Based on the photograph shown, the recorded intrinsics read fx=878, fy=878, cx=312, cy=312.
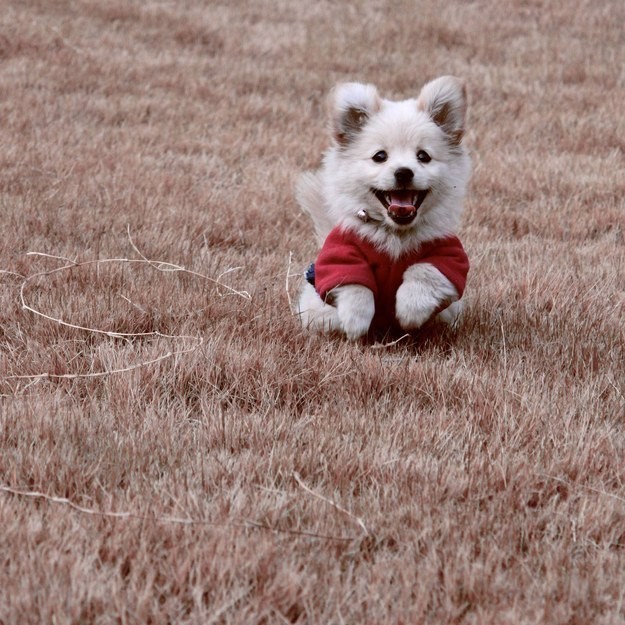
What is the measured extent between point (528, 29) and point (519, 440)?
9.80m

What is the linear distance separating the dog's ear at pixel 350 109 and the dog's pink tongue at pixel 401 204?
38 centimetres

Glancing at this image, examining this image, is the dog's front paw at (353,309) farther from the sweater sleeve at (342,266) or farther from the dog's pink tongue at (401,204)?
the dog's pink tongue at (401,204)

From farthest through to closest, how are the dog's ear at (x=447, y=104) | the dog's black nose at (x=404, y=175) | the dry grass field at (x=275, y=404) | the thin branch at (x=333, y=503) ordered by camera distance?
the dog's ear at (x=447, y=104) < the dog's black nose at (x=404, y=175) < the thin branch at (x=333, y=503) < the dry grass field at (x=275, y=404)

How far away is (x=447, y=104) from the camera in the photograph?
3662 millimetres

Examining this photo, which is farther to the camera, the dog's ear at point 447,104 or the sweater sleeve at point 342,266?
the dog's ear at point 447,104

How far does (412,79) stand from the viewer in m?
9.52

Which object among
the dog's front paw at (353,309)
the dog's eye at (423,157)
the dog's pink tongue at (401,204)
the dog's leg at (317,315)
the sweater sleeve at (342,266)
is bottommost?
the dog's leg at (317,315)

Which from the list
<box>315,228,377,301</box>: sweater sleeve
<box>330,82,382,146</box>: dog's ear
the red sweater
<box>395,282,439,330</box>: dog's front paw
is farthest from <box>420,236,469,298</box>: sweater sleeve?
<box>330,82,382,146</box>: dog's ear

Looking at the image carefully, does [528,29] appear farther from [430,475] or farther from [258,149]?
[430,475]

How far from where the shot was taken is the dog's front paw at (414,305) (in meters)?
3.44

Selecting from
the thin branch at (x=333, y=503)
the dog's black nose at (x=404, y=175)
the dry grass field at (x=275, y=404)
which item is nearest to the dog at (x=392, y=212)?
the dog's black nose at (x=404, y=175)

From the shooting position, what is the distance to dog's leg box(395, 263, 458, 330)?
3447 mm

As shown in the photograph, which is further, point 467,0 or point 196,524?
point 467,0

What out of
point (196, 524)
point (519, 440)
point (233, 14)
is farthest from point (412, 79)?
point (196, 524)
